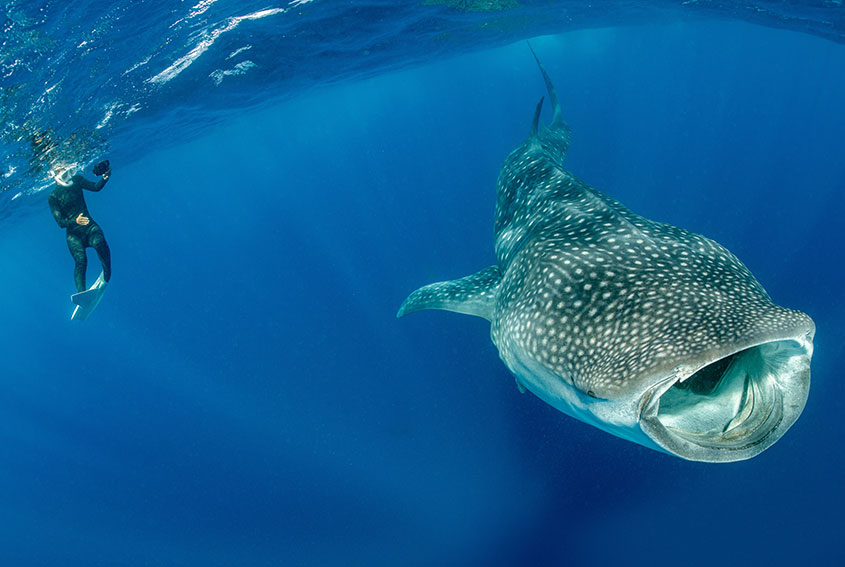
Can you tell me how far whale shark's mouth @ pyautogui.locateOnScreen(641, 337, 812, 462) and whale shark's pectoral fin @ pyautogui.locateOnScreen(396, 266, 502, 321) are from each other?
2906 millimetres

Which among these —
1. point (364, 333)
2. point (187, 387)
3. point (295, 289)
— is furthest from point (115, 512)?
point (295, 289)

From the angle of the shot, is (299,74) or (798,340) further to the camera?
(299,74)

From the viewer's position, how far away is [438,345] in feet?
64.4

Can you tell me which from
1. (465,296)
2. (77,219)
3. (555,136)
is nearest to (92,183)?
(77,219)

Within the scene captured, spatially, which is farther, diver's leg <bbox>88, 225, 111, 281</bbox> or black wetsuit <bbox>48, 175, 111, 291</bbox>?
black wetsuit <bbox>48, 175, 111, 291</bbox>

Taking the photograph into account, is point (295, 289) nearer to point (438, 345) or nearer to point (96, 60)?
point (438, 345)

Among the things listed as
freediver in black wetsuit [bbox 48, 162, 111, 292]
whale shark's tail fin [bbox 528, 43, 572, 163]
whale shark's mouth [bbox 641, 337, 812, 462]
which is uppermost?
freediver in black wetsuit [bbox 48, 162, 111, 292]

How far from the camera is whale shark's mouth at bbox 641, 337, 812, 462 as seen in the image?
2484 millimetres

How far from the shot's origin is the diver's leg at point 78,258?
31.5 ft

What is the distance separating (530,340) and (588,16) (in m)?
29.2

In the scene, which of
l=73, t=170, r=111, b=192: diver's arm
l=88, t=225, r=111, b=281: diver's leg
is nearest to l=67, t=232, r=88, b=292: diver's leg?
l=88, t=225, r=111, b=281: diver's leg

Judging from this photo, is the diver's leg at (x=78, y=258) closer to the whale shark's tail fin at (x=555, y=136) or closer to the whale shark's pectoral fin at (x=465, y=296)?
the whale shark's pectoral fin at (x=465, y=296)

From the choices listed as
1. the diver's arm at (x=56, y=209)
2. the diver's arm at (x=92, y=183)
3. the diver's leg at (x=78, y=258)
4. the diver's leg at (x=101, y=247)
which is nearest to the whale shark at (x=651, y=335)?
the diver's leg at (x=101, y=247)

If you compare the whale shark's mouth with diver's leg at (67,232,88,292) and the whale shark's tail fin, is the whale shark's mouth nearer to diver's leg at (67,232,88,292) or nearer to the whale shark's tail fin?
the whale shark's tail fin
